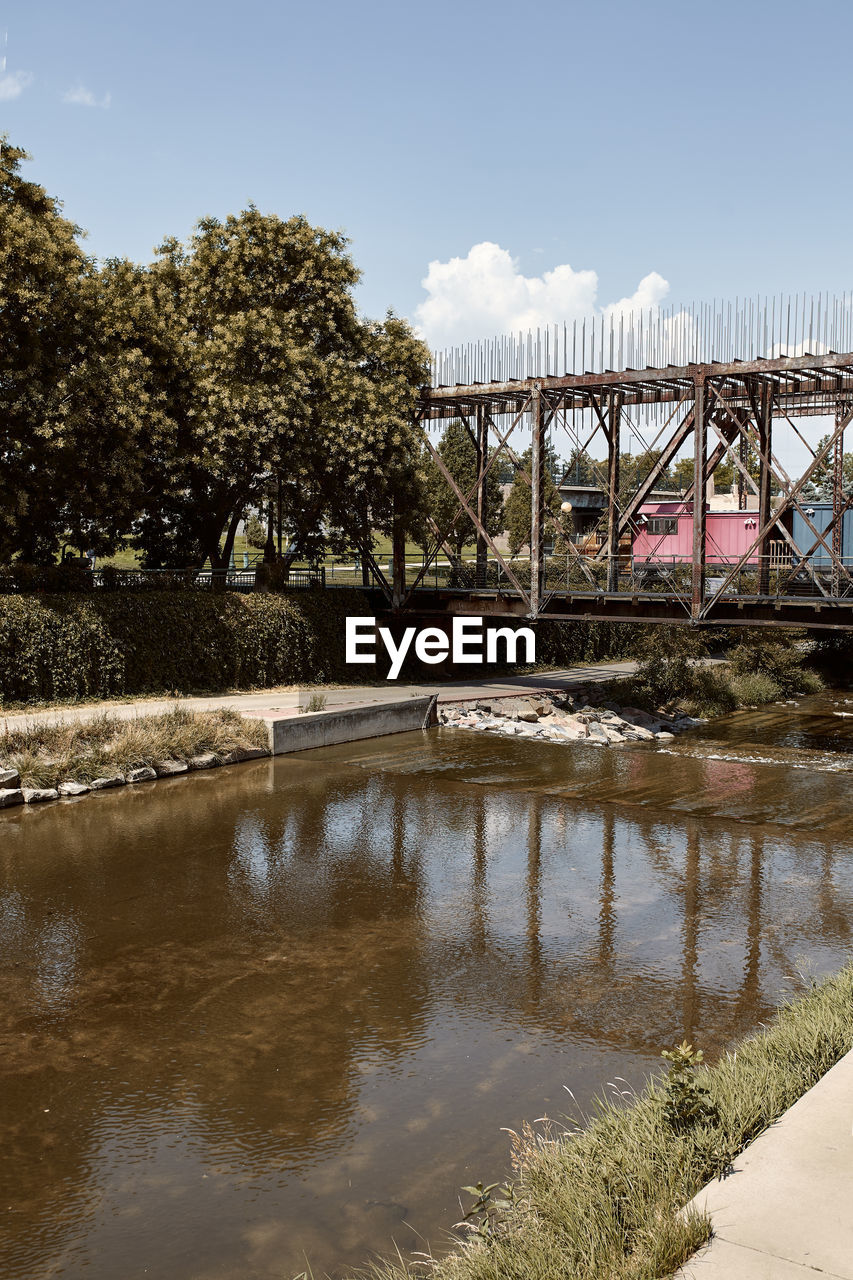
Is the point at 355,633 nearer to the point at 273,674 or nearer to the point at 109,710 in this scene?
the point at 273,674

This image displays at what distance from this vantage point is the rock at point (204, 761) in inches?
787

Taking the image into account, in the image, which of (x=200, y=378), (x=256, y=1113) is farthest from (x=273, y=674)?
(x=256, y=1113)

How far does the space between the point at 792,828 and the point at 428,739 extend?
1032cm

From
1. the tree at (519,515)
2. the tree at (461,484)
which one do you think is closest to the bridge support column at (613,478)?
the tree at (461,484)

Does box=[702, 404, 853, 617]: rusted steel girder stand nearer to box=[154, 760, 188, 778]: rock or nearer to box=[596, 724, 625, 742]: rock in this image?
box=[596, 724, 625, 742]: rock

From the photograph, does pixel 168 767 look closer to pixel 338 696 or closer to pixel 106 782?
pixel 106 782

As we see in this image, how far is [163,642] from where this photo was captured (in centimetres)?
2542

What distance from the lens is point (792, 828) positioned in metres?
16.5

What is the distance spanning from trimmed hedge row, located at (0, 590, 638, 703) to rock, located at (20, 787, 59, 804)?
5419 mm

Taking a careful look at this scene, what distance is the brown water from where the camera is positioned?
21.5 feet

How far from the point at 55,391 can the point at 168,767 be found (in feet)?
31.6

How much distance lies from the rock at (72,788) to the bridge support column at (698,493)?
50.8ft

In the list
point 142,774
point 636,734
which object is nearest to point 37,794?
point 142,774

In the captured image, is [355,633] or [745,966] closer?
[745,966]
